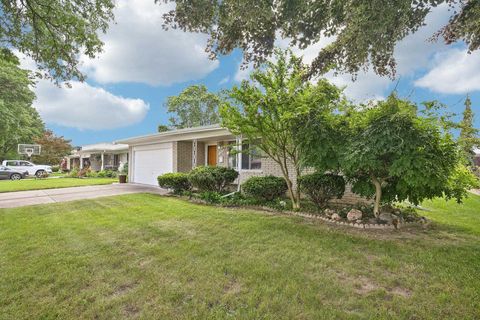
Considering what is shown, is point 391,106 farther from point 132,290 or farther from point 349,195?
point 132,290

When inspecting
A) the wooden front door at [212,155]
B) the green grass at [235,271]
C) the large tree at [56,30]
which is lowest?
the green grass at [235,271]

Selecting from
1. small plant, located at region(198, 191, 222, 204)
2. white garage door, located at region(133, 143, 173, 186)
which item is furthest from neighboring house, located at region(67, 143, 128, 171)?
small plant, located at region(198, 191, 222, 204)

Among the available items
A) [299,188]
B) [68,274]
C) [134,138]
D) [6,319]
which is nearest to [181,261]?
[68,274]

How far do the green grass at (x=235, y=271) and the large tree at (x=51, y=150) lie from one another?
32.1 m

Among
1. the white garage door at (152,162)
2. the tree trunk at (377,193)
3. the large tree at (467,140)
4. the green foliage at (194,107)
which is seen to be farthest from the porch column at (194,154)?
the green foliage at (194,107)

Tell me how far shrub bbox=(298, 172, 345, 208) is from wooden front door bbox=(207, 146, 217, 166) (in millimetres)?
6949

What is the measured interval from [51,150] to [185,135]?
28.8 metres

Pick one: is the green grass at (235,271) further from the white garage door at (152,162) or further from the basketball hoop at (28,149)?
the basketball hoop at (28,149)

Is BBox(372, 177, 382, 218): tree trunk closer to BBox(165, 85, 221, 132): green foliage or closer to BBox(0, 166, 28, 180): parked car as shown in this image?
BBox(165, 85, 221, 132): green foliage

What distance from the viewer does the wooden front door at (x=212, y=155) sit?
1373 centimetres

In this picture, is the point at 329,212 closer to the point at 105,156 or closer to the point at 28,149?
the point at 105,156

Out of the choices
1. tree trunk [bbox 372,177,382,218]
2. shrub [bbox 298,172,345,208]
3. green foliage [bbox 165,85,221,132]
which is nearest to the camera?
tree trunk [bbox 372,177,382,218]

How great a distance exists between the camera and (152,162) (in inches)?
611

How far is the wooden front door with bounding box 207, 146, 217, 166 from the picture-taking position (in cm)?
1373
